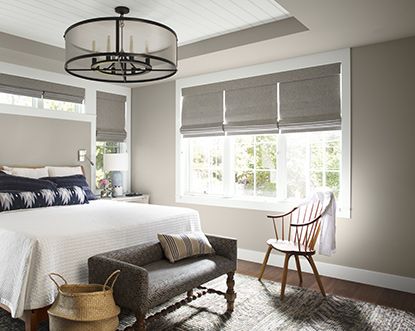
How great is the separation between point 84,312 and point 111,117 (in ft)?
12.5

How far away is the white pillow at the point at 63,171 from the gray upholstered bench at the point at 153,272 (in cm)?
215

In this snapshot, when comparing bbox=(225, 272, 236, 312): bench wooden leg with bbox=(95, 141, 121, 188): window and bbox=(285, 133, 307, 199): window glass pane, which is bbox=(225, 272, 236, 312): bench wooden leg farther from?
bbox=(95, 141, 121, 188): window

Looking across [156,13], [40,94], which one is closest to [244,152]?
[156,13]

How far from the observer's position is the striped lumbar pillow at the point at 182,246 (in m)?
2.81

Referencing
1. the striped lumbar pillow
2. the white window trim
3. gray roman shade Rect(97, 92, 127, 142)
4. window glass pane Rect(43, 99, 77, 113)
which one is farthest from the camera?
gray roman shade Rect(97, 92, 127, 142)

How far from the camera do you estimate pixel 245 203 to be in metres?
4.53

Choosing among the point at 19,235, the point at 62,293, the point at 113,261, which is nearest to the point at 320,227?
the point at 113,261

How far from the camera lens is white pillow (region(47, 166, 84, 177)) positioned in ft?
14.4

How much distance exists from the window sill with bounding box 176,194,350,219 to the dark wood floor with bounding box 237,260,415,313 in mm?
699

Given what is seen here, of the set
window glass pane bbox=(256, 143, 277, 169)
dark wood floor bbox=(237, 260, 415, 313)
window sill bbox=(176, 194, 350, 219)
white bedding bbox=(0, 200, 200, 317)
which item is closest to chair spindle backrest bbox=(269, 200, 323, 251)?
window sill bbox=(176, 194, 350, 219)

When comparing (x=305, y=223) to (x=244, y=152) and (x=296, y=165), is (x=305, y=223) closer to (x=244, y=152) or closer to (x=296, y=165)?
(x=296, y=165)

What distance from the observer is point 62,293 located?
215 centimetres

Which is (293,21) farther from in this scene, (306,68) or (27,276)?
(27,276)

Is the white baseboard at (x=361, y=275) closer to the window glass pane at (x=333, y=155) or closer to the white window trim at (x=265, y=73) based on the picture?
the white window trim at (x=265, y=73)
